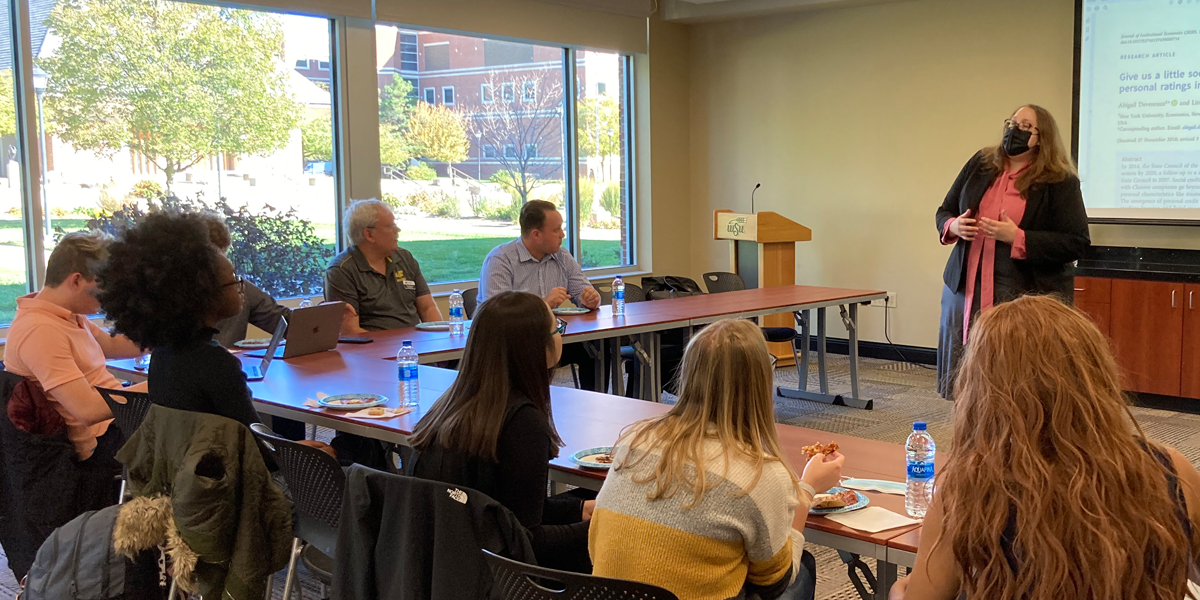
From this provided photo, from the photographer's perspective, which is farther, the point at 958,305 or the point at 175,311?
the point at 958,305

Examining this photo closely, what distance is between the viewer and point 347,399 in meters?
3.16

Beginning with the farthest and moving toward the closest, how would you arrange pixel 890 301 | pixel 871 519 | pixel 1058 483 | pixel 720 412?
pixel 890 301
pixel 871 519
pixel 720 412
pixel 1058 483

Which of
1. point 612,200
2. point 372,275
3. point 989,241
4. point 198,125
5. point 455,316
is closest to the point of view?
point 989,241

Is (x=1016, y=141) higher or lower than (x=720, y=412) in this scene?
higher

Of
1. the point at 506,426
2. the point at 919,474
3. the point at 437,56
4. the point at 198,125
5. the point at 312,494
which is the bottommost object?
the point at 312,494

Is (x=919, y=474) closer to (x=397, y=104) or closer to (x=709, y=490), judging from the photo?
(x=709, y=490)

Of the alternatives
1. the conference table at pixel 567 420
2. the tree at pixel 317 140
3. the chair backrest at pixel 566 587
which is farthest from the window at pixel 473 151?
the chair backrest at pixel 566 587

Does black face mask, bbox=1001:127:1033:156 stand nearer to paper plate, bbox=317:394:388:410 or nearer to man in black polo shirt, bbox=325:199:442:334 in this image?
paper plate, bbox=317:394:388:410

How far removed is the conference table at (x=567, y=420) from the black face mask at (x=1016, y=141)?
5.90 feet

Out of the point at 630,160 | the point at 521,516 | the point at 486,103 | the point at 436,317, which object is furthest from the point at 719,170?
the point at 521,516

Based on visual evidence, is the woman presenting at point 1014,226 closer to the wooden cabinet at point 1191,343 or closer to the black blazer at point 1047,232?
the black blazer at point 1047,232

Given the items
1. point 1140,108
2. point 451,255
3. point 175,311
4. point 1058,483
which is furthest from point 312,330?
point 1140,108

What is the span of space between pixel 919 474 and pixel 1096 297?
4720mm

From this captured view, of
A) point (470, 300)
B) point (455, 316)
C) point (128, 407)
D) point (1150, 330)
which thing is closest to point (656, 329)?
point (455, 316)
